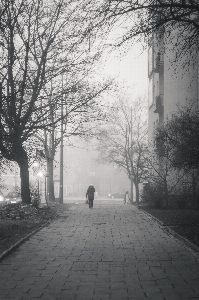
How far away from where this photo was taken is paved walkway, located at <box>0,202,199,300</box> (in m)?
7.39

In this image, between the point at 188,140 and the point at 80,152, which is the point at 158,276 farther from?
the point at 80,152

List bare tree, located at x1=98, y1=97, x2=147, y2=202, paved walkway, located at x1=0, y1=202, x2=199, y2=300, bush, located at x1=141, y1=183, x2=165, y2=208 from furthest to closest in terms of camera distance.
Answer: bare tree, located at x1=98, y1=97, x2=147, y2=202 < bush, located at x1=141, y1=183, x2=165, y2=208 < paved walkway, located at x1=0, y1=202, x2=199, y2=300

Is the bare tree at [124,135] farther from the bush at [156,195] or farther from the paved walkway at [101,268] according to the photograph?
the paved walkway at [101,268]

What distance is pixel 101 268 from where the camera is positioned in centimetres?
945

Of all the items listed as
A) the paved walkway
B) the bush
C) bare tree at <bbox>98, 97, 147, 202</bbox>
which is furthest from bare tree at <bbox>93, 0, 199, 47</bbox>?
bare tree at <bbox>98, 97, 147, 202</bbox>

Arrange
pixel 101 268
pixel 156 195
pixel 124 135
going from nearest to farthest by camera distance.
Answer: pixel 101 268 < pixel 156 195 < pixel 124 135

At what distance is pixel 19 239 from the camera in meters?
13.7

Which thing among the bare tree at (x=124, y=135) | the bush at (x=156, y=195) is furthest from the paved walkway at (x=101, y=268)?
the bare tree at (x=124, y=135)

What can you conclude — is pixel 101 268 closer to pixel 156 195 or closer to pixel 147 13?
pixel 147 13

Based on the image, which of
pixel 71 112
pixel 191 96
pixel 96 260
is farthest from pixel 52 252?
pixel 191 96

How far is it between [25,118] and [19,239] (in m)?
8.42

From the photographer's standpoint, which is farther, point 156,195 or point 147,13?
point 156,195

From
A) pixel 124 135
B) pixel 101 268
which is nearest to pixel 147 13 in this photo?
pixel 101 268

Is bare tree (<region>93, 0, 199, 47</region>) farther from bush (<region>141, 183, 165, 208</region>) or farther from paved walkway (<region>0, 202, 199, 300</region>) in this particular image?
bush (<region>141, 183, 165, 208</region>)
